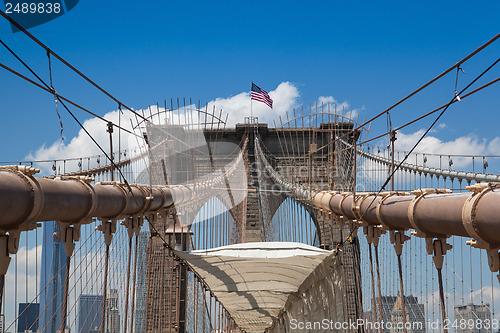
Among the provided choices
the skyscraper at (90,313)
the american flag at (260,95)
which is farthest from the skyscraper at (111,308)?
the american flag at (260,95)

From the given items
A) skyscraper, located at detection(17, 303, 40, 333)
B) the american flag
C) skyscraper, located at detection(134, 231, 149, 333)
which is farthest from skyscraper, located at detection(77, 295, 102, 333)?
the american flag

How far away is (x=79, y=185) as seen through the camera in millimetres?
4426

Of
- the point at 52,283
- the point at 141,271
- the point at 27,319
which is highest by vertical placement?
the point at 141,271

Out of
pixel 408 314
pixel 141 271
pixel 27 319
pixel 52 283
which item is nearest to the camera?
pixel 27 319

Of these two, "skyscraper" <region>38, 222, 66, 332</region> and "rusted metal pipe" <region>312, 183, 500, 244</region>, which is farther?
"skyscraper" <region>38, 222, 66, 332</region>

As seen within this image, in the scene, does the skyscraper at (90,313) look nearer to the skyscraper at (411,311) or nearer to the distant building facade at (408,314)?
the distant building facade at (408,314)

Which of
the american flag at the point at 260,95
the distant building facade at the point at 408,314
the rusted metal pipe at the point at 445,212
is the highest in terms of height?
the american flag at the point at 260,95

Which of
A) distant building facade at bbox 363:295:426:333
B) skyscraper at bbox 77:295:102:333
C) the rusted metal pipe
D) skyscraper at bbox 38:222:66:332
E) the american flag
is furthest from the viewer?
the american flag

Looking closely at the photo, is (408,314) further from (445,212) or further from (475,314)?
(445,212)

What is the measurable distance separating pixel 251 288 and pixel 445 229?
18.1ft

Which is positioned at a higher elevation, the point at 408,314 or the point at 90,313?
the point at 408,314

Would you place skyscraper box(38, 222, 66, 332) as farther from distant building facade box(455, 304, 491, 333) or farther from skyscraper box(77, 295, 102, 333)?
distant building facade box(455, 304, 491, 333)

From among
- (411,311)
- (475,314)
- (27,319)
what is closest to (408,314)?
(411,311)

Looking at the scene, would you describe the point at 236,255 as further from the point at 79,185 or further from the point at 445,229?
the point at 445,229
